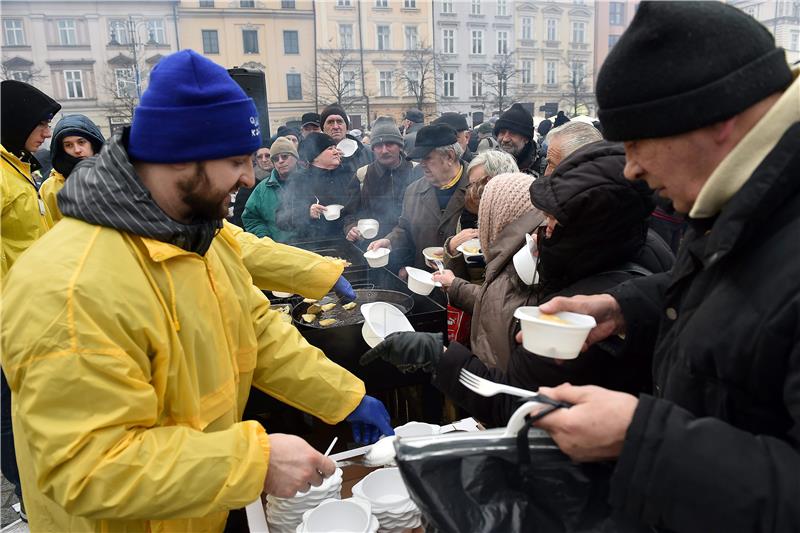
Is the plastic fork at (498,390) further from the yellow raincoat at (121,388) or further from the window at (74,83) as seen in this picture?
the window at (74,83)

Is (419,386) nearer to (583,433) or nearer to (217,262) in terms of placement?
(217,262)

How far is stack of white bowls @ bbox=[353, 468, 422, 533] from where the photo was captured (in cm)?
185

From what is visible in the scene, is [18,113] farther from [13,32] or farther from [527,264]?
[13,32]

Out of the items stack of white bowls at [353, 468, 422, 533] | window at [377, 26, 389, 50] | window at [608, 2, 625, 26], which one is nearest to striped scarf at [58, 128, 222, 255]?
stack of white bowls at [353, 468, 422, 533]

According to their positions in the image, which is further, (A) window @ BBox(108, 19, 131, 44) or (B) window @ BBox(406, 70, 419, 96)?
(B) window @ BBox(406, 70, 419, 96)

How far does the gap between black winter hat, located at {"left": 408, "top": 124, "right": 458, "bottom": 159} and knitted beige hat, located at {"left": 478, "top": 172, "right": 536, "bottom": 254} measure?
1695 millimetres

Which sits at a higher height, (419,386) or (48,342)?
(48,342)

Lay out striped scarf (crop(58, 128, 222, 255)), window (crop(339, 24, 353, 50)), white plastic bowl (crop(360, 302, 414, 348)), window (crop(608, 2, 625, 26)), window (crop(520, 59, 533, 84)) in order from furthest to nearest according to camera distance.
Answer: window (crop(520, 59, 533, 84)) < window (crop(339, 24, 353, 50)) < window (crop(608, 2, 625, 26)) < white plastic bowl (crop(360, 302, 414, 348)) < striped scarf (crop(58, 128, 222, 255))

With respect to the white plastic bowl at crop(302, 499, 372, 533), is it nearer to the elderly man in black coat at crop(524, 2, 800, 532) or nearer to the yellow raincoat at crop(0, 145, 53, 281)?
the elderly man in black coat at crop(524, 2, 800, 532)

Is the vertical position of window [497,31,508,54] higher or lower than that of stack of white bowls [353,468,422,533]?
higher

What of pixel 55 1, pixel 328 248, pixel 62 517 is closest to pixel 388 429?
pixel 62 517

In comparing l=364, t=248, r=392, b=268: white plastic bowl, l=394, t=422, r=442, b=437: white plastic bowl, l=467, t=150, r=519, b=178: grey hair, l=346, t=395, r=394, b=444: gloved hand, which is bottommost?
l=394, t=422, r=442, b=437: white plastic bowl

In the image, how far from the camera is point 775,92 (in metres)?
1.11

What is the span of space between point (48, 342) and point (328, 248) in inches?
173
